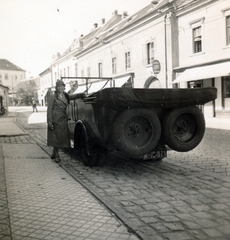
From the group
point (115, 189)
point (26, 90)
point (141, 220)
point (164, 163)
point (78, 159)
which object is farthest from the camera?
point (26, 90)

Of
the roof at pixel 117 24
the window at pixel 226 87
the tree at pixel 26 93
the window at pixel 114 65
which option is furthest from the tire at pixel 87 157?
the tree at pixel 26 93

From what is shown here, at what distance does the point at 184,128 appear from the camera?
5484 millimetres

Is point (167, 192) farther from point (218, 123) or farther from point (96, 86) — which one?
point (218, 123)

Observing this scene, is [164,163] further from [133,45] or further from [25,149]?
[133,45]

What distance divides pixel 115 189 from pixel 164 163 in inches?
85.2

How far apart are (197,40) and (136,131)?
550 inches

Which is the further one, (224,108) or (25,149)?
(224,108)

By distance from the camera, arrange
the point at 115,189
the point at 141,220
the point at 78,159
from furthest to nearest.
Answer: the point at 78,159 < the point at 115,189 < the point at 141,220

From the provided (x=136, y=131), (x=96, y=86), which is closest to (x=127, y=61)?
(x=96, y=86)

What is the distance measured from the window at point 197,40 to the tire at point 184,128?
13068 millimetres

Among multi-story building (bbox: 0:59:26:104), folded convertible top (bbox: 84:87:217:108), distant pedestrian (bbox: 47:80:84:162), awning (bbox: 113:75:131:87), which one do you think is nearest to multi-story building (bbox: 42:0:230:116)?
awning (bbox: 113:75:131:87)

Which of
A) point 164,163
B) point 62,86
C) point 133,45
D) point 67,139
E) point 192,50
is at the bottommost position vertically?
point 164,163

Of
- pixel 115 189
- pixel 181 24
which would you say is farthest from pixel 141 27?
pixel 115 189

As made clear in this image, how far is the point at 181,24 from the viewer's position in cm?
1838
